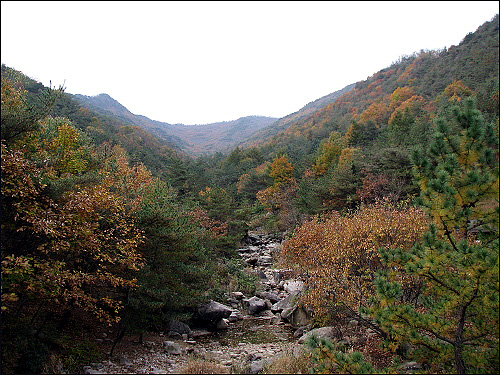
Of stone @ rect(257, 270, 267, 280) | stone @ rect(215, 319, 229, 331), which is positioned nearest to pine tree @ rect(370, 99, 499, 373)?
stone @ rect(215, 319, 229, 331)

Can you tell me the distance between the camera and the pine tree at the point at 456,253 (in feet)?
17.7

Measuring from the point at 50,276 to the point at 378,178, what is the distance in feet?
78.8

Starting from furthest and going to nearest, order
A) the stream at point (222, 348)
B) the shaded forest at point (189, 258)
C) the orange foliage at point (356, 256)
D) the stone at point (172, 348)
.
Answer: the stone at point (172, 348), the orange foliage at point (356, 256), the stream at point (222, 348), the shaded forest at point (189, 258)

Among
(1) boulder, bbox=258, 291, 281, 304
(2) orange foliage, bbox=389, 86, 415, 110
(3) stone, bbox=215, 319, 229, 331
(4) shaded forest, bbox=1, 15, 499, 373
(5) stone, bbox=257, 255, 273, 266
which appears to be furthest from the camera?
(2) orange foliage, bbox=389, 86, 415, 110

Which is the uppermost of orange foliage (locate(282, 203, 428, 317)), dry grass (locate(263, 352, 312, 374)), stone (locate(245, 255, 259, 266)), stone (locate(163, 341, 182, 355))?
orange foliage (locate(282, 203, 428, 317))

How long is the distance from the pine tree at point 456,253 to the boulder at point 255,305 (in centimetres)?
1060

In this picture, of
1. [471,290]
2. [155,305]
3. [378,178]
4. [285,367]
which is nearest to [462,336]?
[471,290]

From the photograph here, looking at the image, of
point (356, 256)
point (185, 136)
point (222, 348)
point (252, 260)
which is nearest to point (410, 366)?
point (356, 256)

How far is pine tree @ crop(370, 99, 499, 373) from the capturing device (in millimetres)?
5410

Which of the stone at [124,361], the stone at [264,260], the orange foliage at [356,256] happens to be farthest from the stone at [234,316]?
the stone at [264,260]

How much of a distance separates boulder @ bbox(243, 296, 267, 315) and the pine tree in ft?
34.8

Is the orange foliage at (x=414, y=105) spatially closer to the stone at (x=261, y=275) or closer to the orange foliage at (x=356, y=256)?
the stone at (x=261, y=275)

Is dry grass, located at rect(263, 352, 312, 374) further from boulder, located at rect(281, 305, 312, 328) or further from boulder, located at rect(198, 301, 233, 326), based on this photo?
boulder, located at rect(198, 301, 233, 326)

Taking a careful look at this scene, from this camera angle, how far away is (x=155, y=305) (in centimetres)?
1002
